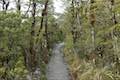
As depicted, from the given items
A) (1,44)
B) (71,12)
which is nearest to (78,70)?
(1,44)

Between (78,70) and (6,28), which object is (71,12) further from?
(6,28)

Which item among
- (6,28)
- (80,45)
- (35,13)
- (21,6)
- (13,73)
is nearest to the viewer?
(6,28)

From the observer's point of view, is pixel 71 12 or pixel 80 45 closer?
pixel 80 45

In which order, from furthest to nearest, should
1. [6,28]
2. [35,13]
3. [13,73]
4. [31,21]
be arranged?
[35,13] → [31,21] → [13,73] → [6,28]

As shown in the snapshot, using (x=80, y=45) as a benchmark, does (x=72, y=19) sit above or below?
above

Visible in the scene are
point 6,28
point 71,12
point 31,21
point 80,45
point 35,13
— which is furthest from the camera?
point 71,12

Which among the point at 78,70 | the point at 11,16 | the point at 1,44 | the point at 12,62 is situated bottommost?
the point at 78,70

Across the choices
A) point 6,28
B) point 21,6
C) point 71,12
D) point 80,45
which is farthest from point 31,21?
point 71,12

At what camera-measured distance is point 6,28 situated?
14438 mm

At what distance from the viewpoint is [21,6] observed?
72.7 ft

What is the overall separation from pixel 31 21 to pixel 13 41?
4.20m

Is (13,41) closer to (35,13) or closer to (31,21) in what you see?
(31,21)

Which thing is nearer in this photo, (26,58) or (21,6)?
(26,58)

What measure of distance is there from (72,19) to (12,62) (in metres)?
14.4
